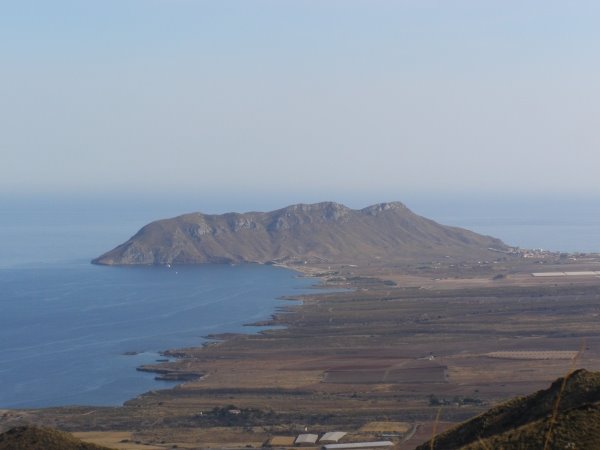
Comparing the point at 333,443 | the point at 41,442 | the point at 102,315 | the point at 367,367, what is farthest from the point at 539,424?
the point at 102,315

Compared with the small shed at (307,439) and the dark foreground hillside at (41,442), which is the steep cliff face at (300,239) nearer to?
the small shed at (307,439)

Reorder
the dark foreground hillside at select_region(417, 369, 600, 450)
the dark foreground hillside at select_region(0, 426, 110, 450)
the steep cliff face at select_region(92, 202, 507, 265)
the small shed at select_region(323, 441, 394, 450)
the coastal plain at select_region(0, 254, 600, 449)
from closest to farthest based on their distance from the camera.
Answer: the dark foreground hillside at select_region(417, 369, 600, 450) → the dark foreground hillside at select_region(0, 426, 110, 450) → the small shed at select_region(323, 441, 394, 450) → the coastal plain at select_region(0, 254, 600, 449) → the steep cliff face at select_region(92, 202, 507, 265)

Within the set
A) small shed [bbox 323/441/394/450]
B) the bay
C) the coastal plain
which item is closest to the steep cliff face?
the bay

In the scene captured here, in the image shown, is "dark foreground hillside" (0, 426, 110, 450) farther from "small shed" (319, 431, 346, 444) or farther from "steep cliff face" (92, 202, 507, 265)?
"steep cliff face" (92, 202, 507, 265)

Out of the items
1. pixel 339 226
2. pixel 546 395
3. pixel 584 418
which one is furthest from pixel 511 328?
pixel 339 226

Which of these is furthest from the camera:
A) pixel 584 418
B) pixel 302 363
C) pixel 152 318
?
pixel 152 318

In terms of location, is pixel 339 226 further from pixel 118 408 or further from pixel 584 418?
pixel 584 418
